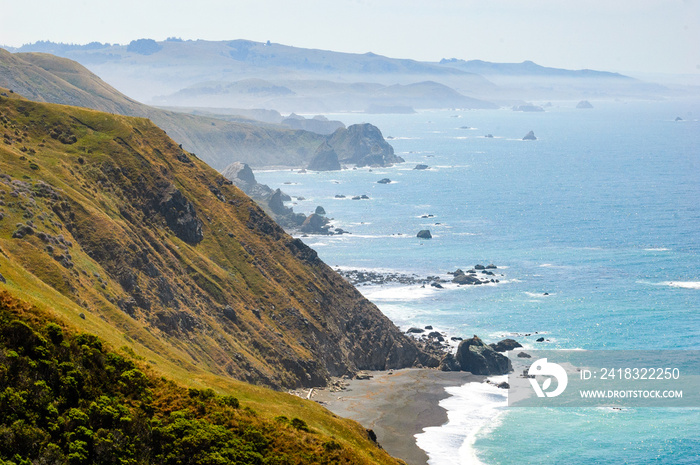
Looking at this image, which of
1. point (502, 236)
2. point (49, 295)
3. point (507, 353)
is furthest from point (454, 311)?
point (49, 295)

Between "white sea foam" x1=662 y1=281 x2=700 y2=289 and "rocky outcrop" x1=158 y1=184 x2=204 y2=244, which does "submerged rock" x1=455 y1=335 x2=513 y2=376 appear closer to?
"rocky outcrop" x1=158 y1=184 x2=204 y2=244

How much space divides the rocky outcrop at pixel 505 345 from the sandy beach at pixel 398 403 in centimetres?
1043

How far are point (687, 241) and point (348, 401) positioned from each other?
128m

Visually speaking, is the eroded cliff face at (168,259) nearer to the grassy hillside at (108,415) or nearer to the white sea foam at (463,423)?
the grassy hillside at (108,415)

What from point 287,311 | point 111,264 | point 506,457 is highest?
point 111,264

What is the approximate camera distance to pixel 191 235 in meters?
103

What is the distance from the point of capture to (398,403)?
292 feet

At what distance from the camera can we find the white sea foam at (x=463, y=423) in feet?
250

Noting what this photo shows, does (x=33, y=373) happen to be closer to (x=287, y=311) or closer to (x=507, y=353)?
(x=287, y=311)

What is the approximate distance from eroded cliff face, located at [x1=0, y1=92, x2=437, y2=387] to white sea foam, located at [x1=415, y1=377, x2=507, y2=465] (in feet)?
46.5

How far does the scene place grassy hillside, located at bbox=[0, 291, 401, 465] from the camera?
3809 cm

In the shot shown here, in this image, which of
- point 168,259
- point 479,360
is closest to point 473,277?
point 479,360

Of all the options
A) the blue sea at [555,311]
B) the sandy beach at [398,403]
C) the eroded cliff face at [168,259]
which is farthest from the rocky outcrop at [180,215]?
the blue sea at [555,311]

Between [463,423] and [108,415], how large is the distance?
175 feet
